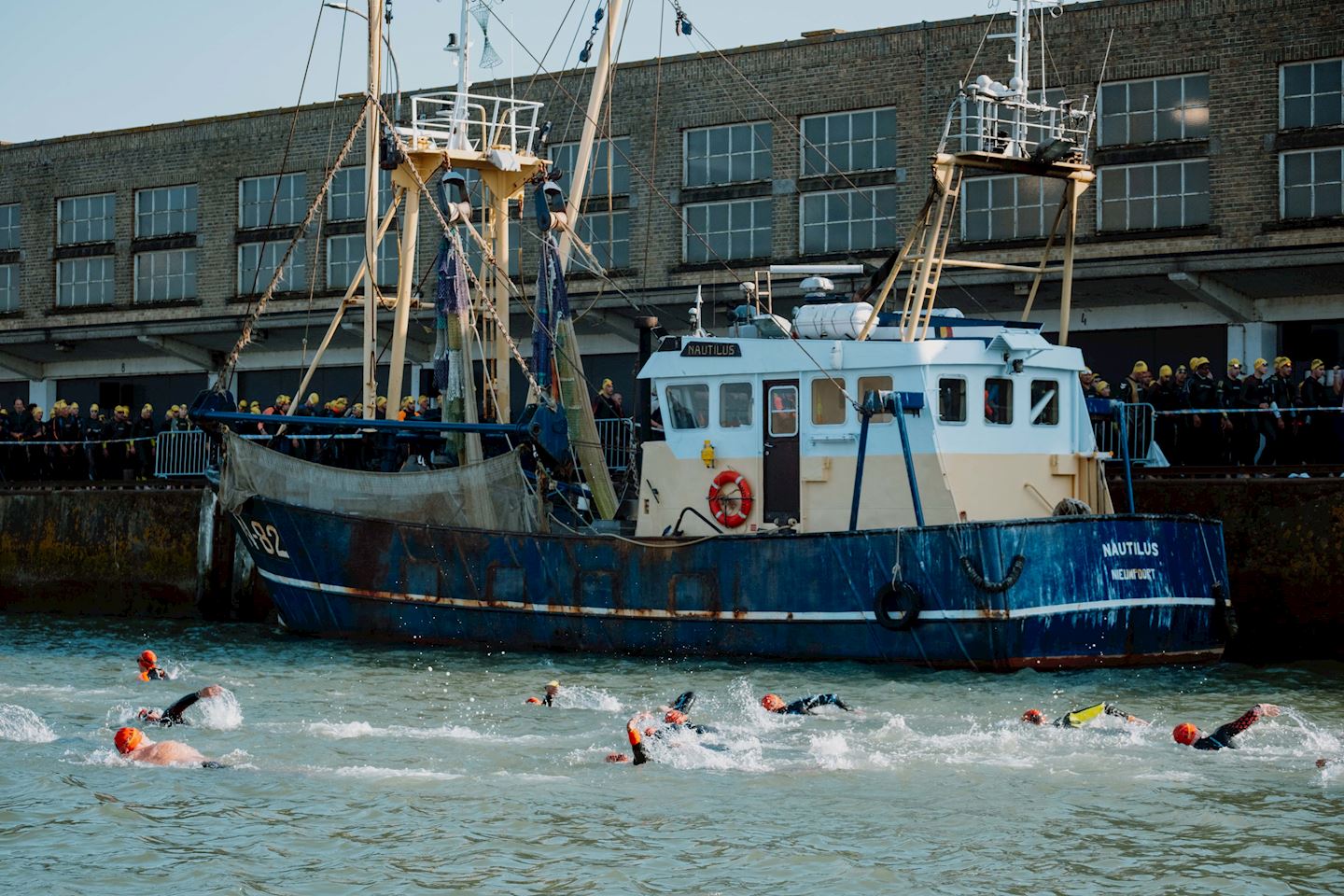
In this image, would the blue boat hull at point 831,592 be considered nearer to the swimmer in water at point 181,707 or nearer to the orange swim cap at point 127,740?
the swimmer in water at point 181,707

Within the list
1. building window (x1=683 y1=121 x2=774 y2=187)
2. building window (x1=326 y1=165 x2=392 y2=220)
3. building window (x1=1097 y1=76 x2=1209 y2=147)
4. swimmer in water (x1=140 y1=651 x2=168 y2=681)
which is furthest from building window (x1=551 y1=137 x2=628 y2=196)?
swimmer in water (x1=140 y1=651 x2=168 y2=681)

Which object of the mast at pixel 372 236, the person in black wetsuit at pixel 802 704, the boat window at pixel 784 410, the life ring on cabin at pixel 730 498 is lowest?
the person in black wetsuit at pixel 802 704

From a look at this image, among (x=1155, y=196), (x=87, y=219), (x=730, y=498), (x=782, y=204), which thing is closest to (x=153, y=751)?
(x=730, y=498)

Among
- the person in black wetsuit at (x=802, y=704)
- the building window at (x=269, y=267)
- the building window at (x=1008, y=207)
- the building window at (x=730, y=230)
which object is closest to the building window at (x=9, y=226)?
the building window at (x=269, y=267)

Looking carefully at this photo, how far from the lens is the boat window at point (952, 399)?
1988 cm

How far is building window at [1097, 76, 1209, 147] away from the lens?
104 ft

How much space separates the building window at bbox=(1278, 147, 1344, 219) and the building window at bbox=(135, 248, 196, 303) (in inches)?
1022

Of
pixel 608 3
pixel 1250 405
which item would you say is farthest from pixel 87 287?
pixel 1250 405

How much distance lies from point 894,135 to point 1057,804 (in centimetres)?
2359

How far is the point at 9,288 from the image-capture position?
47594 millimetres

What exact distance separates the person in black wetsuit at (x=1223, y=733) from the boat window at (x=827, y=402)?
6603 mm

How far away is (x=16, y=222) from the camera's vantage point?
47625 millimetres

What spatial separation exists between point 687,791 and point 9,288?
39.2 m

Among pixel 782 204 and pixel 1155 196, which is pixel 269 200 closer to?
pixel 782 204
